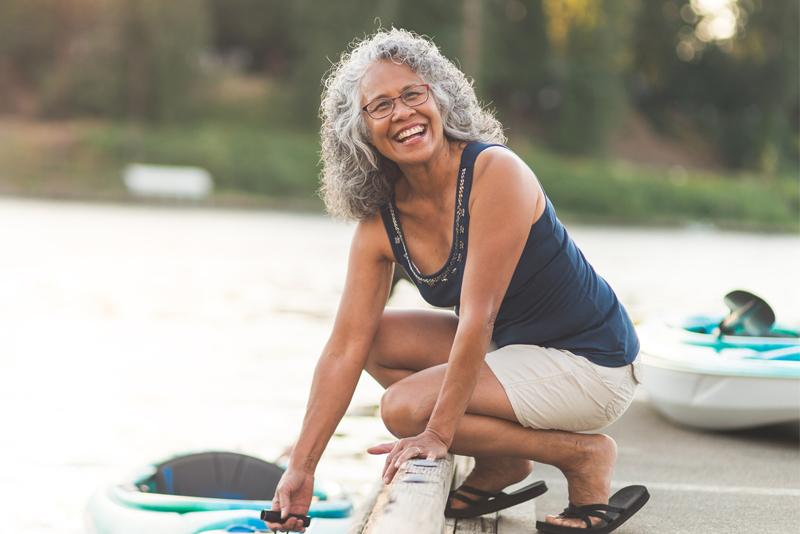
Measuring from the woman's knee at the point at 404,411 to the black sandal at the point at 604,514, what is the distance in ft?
1.68

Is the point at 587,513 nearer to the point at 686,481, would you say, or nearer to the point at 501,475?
the point at 501,475

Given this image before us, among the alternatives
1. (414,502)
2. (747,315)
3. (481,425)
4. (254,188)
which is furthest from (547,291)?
(254,188)

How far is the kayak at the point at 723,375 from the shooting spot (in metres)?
3.71

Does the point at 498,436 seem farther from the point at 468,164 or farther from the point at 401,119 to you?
the point at 401,119

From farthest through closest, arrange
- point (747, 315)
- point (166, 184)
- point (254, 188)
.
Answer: point (254, 188) → point (166, 184) → point (747, 315)

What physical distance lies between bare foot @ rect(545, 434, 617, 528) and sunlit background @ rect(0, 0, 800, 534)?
1.48 metres

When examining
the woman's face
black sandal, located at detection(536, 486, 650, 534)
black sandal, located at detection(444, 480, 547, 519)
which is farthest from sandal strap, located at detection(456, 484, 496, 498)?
the woman's face

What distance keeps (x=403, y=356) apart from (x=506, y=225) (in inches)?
23.5

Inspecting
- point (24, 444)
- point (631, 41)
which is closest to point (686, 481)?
point (24, 444)

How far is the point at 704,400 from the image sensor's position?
3895 mm

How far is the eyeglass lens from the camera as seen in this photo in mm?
2275

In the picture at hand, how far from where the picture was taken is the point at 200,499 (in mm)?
2787

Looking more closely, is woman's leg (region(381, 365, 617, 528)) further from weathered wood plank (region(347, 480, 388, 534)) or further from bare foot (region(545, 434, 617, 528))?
weathered wood plank (region(347, 480, 388, 534))

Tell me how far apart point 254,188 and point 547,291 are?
30229 mm
